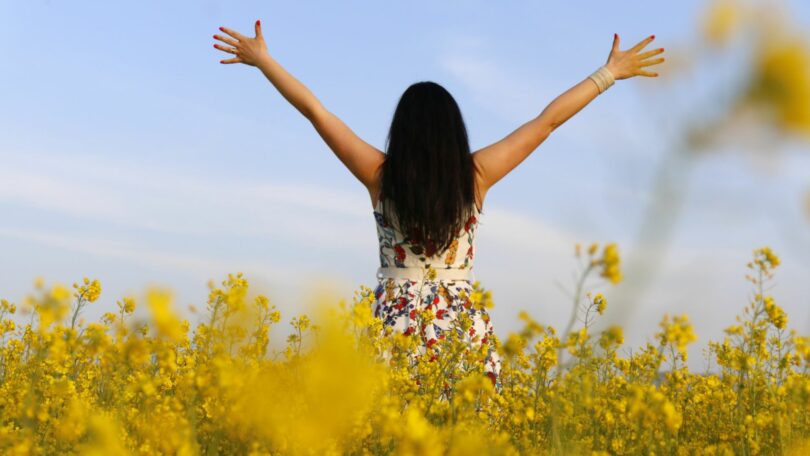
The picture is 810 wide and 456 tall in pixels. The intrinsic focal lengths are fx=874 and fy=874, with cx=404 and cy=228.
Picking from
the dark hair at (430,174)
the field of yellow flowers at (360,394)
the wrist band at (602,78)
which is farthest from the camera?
the wrist band at (602,78)

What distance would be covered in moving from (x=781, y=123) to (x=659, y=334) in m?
1.64

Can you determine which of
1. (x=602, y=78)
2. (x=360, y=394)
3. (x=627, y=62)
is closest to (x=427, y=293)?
(x=602, y=78)

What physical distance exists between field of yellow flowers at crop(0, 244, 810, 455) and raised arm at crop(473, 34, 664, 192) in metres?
0.79

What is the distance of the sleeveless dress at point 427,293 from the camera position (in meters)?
4.21

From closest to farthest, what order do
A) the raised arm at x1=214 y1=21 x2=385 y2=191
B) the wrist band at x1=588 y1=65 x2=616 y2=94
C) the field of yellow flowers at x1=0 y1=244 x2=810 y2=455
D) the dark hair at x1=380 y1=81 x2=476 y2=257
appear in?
the field of yellow flowers at x1=0 y1=244 x2=810 y2=455 < the dark hair at x1=380 y1=81 x2=476 y2=257 < the raised arm at x1=214 y1=21 x2=385 y2=191 < the wrist band at x1=588 y1=65 x2=616 y2=94

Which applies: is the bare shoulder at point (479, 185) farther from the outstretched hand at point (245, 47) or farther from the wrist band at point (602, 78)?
the outstretched hand at point (245, 47)

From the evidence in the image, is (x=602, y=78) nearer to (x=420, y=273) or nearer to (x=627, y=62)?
(x=627, y=62)

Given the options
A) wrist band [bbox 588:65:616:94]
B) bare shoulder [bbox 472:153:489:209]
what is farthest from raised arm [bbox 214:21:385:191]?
wrist band [bbox 588:65:616:94]

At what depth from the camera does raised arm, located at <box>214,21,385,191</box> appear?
13.8ft

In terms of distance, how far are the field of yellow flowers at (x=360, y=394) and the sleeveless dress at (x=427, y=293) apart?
0.09 metres

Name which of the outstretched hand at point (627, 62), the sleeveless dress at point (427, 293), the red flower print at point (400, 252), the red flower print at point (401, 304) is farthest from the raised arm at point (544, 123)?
the red flower print at point (401, 304)

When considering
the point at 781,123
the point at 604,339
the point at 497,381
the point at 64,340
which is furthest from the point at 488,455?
the point at 497,381

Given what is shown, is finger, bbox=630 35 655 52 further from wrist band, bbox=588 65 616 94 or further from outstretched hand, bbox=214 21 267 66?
outstretched hand, bbox=214 21 267 66

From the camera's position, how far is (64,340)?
8.35 ft
